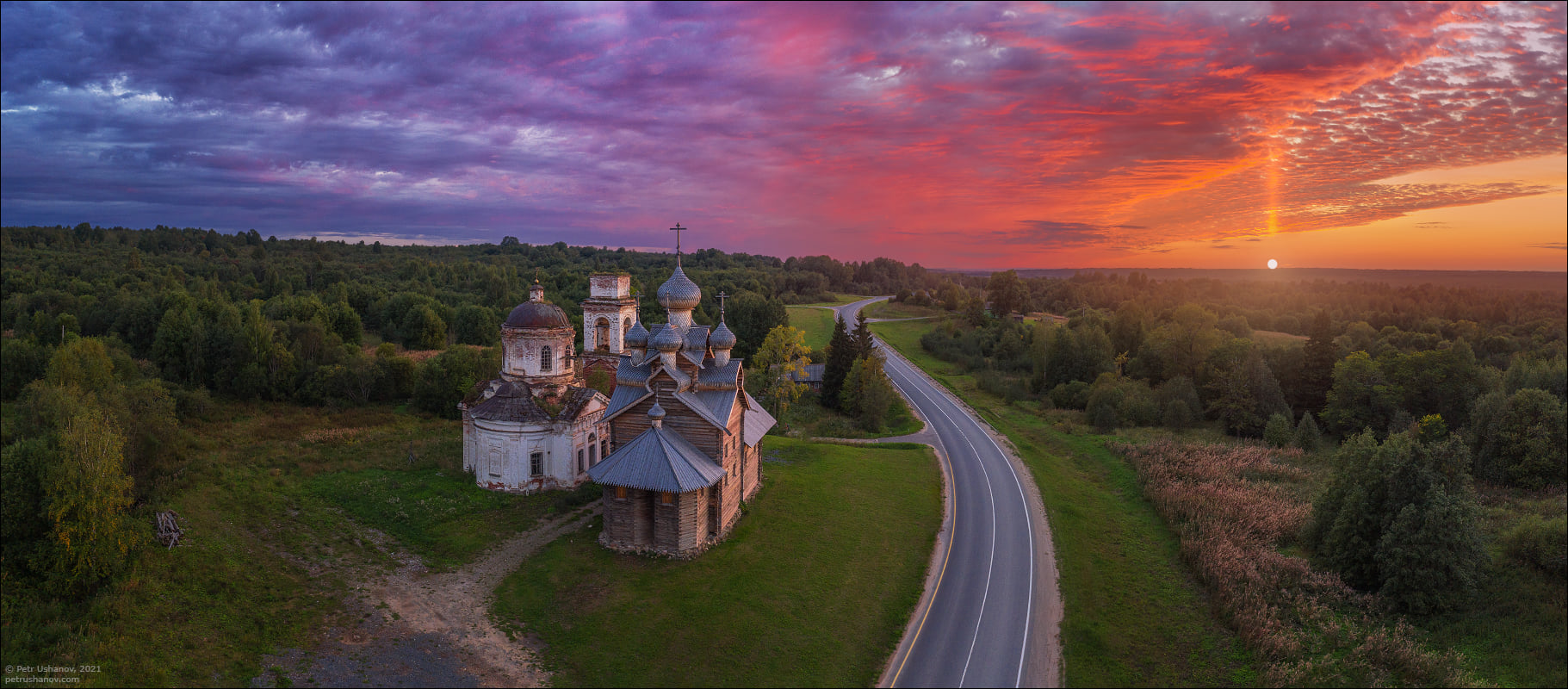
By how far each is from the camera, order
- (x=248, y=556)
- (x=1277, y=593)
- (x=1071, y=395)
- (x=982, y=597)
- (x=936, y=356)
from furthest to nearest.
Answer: (x=936, y=356), (x=1071, y=395), (x=248, y=556), (x=1277, y=593), (x=982, y=597)

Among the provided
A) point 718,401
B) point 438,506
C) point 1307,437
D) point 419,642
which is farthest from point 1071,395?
point 419,642

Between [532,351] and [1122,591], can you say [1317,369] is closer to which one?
[1122,591]

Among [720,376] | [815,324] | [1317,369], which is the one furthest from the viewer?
[815,324]

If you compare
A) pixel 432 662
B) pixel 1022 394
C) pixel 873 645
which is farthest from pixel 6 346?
A: pixel 1022 394

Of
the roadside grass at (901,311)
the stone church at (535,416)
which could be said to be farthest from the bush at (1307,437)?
the roadside grass at (901,311)

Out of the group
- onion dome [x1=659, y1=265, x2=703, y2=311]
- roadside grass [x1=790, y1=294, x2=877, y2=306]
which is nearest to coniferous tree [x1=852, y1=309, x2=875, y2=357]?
onion dome [x1=659, y1=265, x2=703, y2=311]

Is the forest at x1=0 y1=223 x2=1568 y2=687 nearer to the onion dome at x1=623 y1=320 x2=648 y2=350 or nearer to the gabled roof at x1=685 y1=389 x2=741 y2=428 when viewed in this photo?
the onion dome at x1=623 y1=320 x2=648 y2=350
